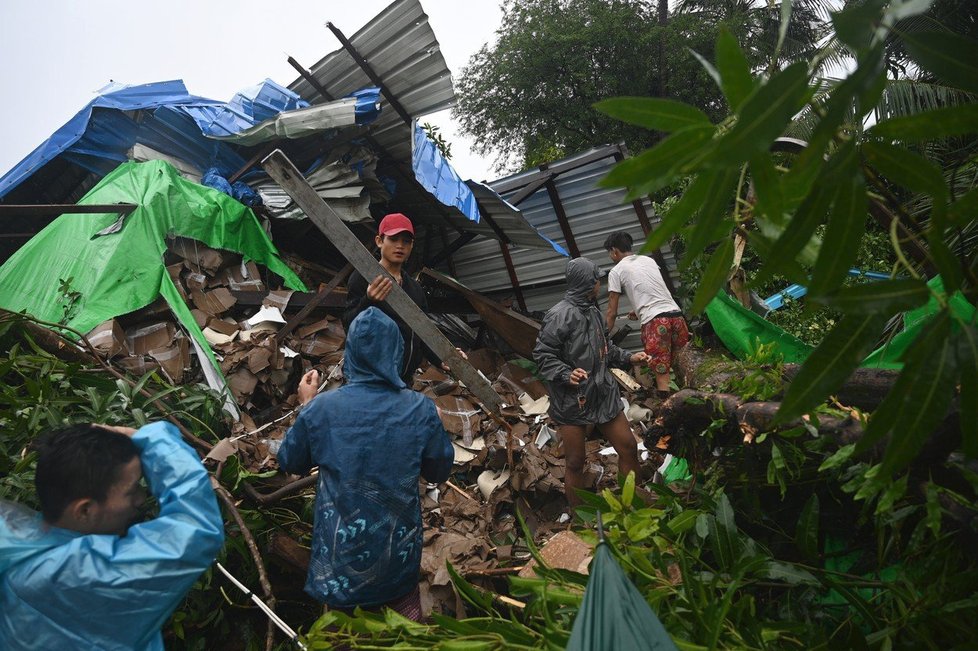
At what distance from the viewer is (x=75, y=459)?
164cm

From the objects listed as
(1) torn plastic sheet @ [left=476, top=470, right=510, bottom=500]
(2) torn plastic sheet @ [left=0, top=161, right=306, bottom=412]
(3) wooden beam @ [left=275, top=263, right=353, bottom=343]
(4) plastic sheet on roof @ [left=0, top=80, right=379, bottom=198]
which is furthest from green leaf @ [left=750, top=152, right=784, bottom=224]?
(4) plastic sheet on roof @ [left=0, top=80, right=379, bottom=198]

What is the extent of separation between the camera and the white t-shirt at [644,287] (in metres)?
4.86

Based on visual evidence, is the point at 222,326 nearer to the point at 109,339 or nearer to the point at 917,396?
the point at 109,339

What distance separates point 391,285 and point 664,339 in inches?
100

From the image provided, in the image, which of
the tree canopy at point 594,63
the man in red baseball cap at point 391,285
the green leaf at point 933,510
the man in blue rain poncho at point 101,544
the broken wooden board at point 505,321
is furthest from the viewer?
the tree canopy at point 594,63

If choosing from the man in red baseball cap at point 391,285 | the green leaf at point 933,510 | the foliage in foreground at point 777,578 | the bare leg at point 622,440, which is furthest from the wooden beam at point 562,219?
the green leaf at point 933,510

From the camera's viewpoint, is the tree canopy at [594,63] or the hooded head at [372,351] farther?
the tree canopy at [594,63]

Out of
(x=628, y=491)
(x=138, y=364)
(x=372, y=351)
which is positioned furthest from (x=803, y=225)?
(x=138, y=364)

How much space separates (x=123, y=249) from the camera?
4789mm

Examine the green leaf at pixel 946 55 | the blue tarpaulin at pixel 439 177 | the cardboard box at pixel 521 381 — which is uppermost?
the blue tarpaulin at pixel 439 177

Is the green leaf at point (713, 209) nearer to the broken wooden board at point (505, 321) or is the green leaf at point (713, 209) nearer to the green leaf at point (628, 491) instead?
the green leaf at point (628, 491)

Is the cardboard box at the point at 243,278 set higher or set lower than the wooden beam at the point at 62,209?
lower

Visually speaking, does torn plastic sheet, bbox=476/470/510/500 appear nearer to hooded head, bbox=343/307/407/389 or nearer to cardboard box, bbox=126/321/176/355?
hooded head, bbox=343/307/407/389

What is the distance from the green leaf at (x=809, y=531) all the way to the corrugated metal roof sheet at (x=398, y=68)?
14.3 ft
